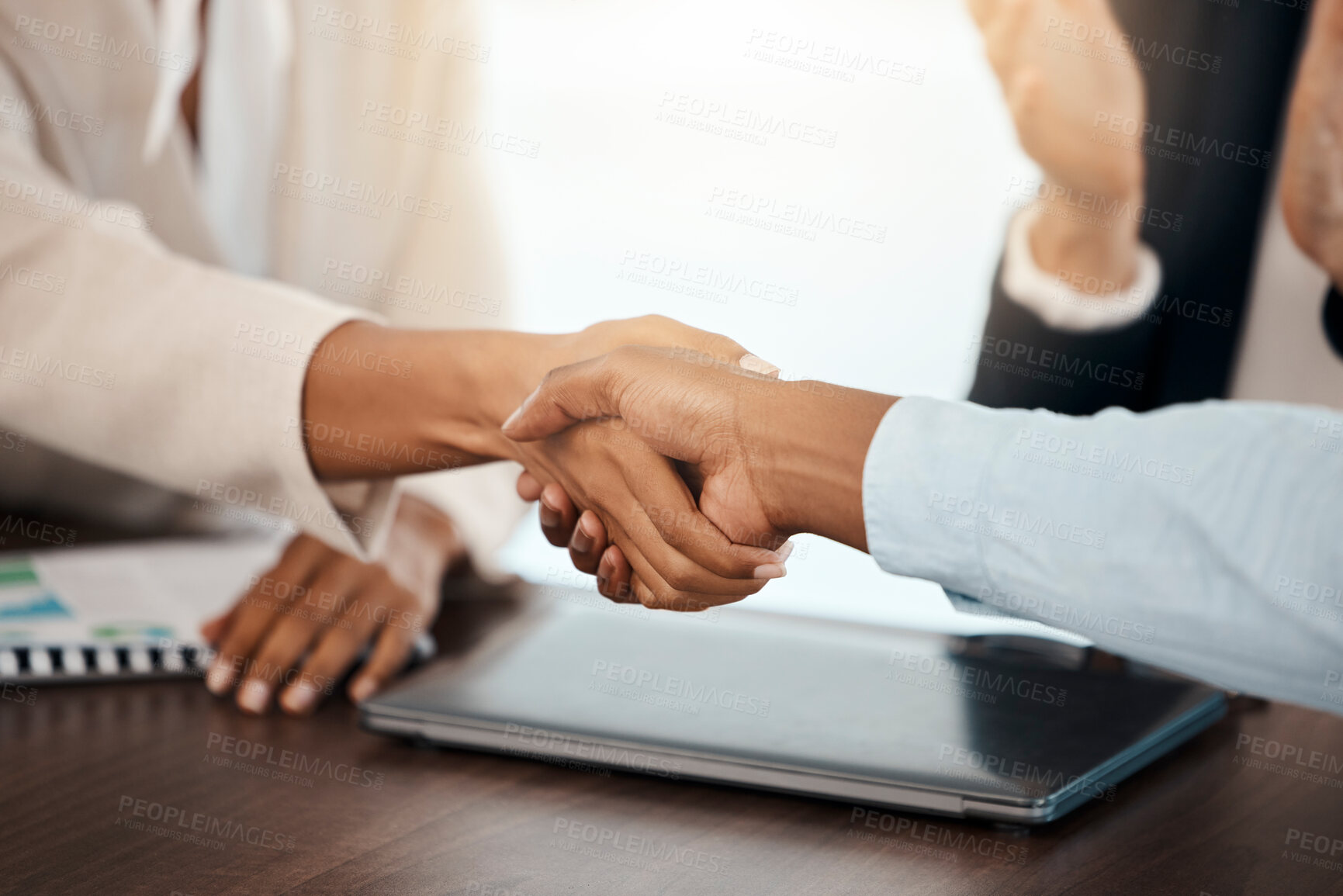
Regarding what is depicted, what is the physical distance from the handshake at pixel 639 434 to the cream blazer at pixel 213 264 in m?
0.06

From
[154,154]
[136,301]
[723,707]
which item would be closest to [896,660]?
[723,707]

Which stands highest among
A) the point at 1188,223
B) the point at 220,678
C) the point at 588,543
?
the point at 1188,223

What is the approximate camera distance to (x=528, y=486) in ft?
1.67

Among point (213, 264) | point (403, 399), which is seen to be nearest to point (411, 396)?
point (403, 399)

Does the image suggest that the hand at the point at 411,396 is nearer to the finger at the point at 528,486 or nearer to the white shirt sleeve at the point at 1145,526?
the finger at the point at 528,486

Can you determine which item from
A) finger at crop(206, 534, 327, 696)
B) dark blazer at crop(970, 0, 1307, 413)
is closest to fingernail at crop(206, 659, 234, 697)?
finger at crop(206, 534, 327, 696)

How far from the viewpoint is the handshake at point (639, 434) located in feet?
1.37

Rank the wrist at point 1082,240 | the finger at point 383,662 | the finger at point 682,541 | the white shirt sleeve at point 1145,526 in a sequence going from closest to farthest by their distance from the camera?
the white shirt sleeve at point 1145,526
the finger at point 682,541
the finger at point 383,662
the wrist at point 1082,240

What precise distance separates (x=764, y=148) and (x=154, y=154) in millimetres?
581

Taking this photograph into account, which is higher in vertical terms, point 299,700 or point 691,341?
point 691,341

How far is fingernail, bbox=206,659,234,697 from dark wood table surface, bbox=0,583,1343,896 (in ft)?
0.10

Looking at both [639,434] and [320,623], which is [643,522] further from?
[320,623]

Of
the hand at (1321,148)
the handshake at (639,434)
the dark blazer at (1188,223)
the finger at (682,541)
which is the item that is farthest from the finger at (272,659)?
the hand at (1321,148)

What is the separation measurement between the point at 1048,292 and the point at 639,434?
363 millimetres
